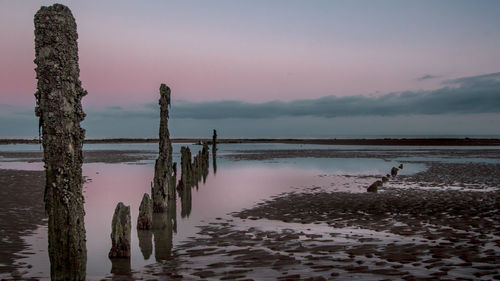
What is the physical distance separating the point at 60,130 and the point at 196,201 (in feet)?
37.8

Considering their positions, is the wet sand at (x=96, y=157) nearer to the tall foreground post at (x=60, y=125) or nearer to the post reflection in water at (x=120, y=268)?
the post reflection in water at (x=120, y=268)

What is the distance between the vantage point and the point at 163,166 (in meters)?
14.4

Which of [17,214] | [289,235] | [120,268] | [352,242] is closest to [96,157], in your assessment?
[17,214]

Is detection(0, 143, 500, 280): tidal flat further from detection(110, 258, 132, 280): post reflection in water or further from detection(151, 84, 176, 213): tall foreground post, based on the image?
detection(151, 84, 176, 213): tall foreground post

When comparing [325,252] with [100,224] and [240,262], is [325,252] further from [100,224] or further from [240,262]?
Answer: [100,224]

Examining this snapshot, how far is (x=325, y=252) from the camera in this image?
8.45 m

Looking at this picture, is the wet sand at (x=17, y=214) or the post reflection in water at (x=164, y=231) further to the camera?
the post reflection in water at (x=164, y=231)

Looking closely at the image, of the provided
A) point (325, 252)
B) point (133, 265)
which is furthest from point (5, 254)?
point (325, 252)

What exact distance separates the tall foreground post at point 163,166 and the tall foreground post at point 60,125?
7.82 meters

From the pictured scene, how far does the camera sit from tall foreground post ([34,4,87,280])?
5.65 m

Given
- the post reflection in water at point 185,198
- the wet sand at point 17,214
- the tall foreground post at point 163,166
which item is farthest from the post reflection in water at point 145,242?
the tall foreground post at point 163,166

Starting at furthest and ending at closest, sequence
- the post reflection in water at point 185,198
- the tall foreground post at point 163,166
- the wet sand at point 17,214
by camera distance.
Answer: the post reflection in water at point 185,198 < the tall foreground post at point 163,166 < the wet sand at point 17,214

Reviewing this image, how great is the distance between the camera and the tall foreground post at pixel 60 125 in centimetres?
565

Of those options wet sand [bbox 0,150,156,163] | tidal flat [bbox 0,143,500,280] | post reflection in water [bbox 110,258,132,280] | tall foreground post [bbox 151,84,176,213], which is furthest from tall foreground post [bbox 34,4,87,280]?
wet sand [bbox 0,150,156,163]
